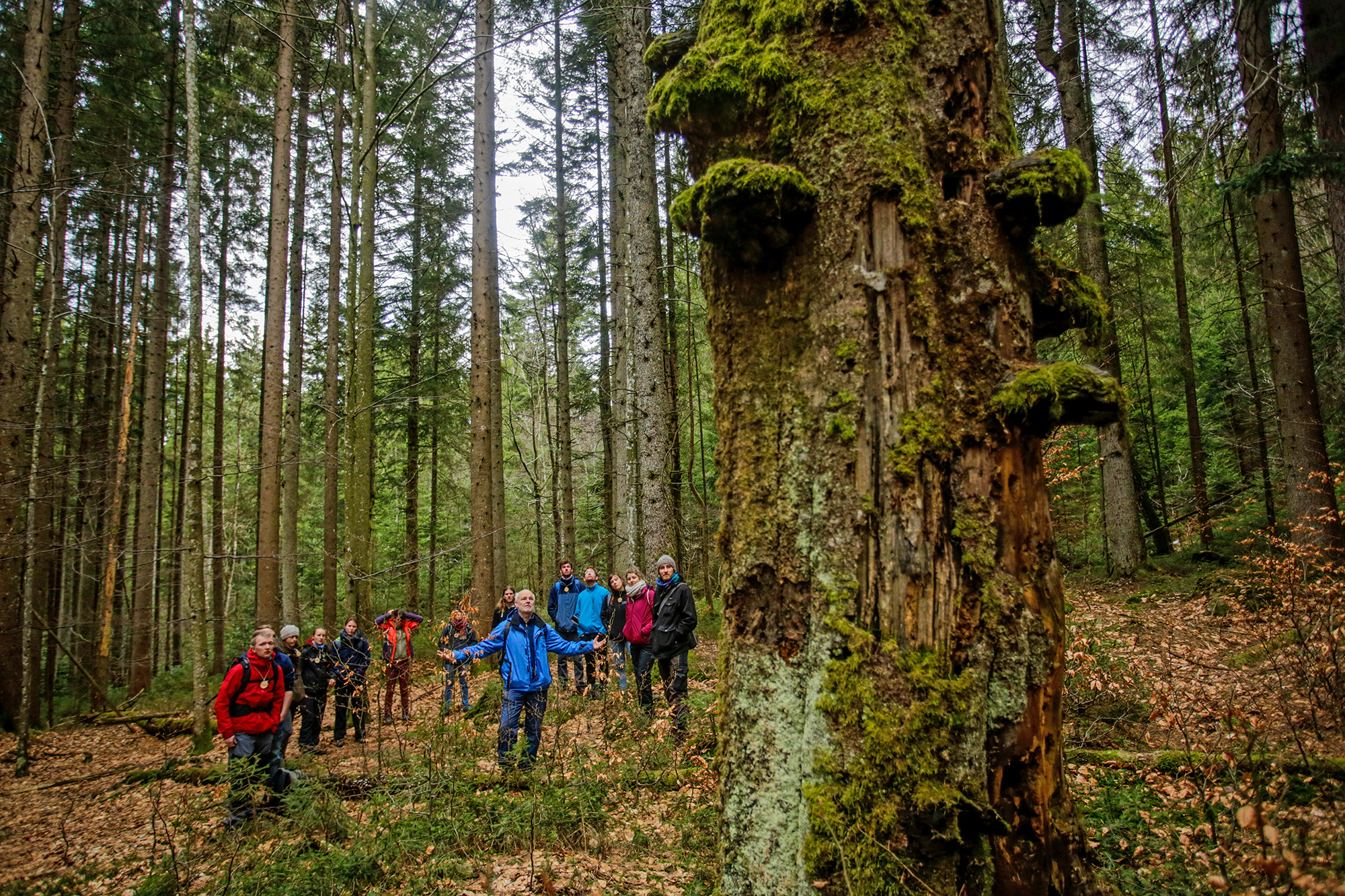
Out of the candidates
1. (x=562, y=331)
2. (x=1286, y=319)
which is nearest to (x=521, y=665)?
(x=1286, y=319)

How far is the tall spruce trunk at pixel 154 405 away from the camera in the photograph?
13461mm

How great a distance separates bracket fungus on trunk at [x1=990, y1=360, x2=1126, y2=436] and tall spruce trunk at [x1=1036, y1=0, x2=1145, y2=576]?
10.8 metres

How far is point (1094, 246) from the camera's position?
11.9 m

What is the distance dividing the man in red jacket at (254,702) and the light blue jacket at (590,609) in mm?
3910

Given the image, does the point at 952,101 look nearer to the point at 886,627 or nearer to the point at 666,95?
the point at 666,95

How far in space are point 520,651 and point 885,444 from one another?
5374 mm

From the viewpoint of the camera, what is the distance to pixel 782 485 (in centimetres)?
219

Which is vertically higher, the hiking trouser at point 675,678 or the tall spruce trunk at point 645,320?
the tall spruce trunk at point 645,320

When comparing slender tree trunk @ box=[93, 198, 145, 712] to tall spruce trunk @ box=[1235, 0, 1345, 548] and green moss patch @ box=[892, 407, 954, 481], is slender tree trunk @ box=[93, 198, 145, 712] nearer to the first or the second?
green moss patch @ box=[892, 407, 954, 481]

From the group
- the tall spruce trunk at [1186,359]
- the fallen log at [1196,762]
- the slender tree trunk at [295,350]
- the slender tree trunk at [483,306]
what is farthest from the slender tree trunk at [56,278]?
the tall spruce trunk at [1186,359]

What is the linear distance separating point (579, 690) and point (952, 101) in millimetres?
7462

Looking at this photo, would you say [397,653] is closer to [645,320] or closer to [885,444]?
[645,320]

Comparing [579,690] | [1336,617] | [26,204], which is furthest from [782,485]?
[26,204]

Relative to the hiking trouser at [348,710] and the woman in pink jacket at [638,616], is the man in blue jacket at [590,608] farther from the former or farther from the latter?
the hiking trouser at [348,710]
